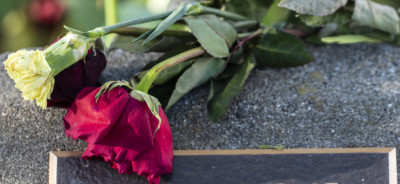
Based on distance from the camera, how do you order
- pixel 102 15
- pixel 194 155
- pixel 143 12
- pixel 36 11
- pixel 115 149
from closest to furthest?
1. pixel 115 149
2. pixel 194 155
3. pixel 143 12
4. pixel 102 15
5. pixel 36 11

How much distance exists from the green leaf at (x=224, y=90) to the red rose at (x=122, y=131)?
130mm

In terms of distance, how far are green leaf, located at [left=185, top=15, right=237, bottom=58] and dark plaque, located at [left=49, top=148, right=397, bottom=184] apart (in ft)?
0.57

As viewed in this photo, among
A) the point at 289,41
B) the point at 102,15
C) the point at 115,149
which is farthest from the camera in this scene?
the point at 102,15

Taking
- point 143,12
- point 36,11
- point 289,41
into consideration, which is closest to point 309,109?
point 289,41

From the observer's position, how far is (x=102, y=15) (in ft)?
5.26

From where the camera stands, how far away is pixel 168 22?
718 mm

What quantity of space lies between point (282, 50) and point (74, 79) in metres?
0.38

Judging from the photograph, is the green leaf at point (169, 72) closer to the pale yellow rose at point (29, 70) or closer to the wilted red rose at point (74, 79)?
the wilted red rose at point (74, 79)

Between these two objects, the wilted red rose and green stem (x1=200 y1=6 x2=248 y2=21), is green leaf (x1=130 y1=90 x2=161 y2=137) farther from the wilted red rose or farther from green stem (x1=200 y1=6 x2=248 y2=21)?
green stem (x1=200 y1=6 x2=248 y2=21)

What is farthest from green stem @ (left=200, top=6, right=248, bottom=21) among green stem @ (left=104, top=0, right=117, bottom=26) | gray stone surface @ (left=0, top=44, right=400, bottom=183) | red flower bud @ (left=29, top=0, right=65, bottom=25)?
red flower bud @ (left=29, top=0, right=65, bottom=25)

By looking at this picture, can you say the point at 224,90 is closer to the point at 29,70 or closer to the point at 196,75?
the point at 196,75

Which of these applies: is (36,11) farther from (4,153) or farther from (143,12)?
(4,153)

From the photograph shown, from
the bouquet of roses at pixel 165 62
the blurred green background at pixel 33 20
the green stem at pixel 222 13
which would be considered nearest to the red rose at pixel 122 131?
the bouquet of roses at pixel 165 62

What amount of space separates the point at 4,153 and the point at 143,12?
27.6 inches
